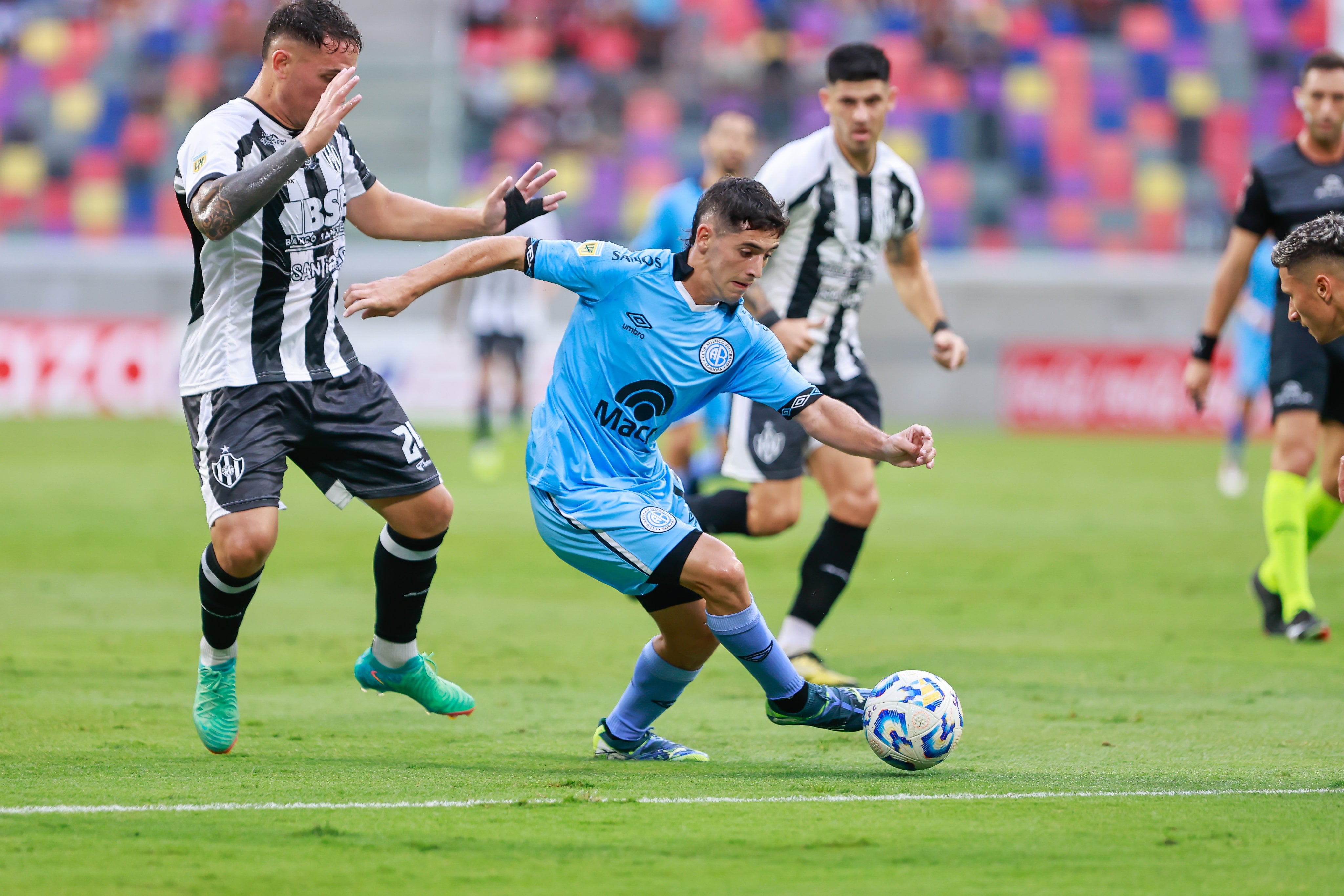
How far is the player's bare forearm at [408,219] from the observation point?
551 cm

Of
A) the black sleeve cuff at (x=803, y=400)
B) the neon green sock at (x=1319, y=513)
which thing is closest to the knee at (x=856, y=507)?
the black sleeve cuff at (x=803, y=400)

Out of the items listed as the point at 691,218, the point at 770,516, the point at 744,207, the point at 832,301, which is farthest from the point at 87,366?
the point at 744,207

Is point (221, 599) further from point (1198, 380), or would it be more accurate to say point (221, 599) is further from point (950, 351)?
point (1198, 380)

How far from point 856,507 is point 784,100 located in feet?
53.3

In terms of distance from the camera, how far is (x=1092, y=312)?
67.4 ft

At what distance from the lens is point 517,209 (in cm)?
554

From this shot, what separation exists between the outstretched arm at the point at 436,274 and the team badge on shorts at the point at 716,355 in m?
0.65

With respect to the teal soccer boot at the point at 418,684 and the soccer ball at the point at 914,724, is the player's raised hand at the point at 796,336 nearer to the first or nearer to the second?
the soccer ball at the point at 914,724

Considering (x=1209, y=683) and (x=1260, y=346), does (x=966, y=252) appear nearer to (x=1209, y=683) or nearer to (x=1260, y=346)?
(x=1260, y=346)

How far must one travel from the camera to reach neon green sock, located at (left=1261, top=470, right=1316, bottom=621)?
752cm

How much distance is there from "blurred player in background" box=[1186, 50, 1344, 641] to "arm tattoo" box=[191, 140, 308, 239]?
4.70 meters

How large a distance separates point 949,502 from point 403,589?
8.81 meters

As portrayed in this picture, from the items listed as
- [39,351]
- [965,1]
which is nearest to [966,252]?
[965,1]

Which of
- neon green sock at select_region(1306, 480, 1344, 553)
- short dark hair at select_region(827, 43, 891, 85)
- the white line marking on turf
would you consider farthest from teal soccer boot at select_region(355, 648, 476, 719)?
neon green sock at select_region(1306, 480, 1344, 553)
